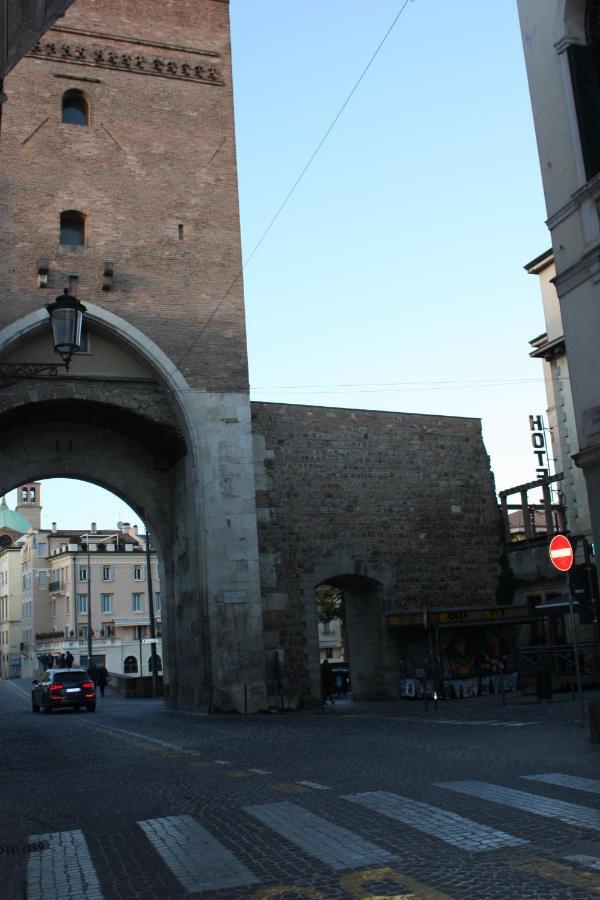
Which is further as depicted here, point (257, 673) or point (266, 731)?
point (257, 673)

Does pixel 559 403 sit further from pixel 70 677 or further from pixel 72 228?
pixel 70 677

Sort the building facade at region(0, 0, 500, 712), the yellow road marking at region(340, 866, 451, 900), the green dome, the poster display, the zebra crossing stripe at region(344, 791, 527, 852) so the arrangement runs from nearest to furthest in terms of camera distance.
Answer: the yellow road marking at region(340, 866, 451, 900) → the zebra crossing stripe at region(344, 791, 527, 852) → the building facade at region(0, 0, 500, 712) → the poster display → the green dome

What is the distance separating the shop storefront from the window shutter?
1282cm

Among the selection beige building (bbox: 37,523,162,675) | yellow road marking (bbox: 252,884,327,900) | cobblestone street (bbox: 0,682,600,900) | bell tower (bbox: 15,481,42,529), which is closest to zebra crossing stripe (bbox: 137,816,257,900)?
cobblestone street (bbox: 0,682,600,900)

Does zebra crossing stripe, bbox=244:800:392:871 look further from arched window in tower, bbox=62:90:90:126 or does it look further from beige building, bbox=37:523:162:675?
beige building, bbox=37:523:162:675

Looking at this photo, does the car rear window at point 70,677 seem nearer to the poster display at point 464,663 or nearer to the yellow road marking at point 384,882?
the poster display at point 464,663

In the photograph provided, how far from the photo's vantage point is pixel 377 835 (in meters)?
5.97

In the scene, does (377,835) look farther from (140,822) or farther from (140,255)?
(140,255)

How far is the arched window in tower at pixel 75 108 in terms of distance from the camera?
23.2 meters

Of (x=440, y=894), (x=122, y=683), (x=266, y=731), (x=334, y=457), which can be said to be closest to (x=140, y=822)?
(x=440, y=894)

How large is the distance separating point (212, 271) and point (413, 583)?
374 inches

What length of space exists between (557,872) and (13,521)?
9656cm

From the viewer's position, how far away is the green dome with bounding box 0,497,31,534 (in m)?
95.1

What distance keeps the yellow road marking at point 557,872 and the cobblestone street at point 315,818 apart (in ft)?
0.04
